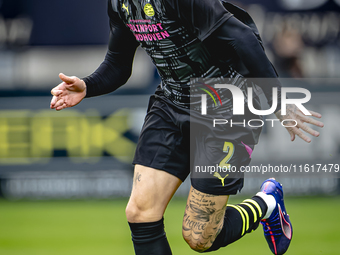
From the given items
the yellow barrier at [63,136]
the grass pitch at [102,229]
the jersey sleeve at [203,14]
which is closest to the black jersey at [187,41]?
the jersey sleeve at [203,14]

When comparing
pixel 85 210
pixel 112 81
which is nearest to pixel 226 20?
pixel 112 81

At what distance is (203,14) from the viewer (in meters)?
2.12

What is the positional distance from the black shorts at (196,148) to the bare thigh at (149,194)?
44 millimetres

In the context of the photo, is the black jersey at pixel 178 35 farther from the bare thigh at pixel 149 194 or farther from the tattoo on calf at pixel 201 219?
the tattoo on calf at pixel 201 219

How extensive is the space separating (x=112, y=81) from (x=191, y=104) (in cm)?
56

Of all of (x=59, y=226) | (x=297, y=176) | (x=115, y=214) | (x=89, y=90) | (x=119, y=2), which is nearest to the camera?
(x=119, y=2)

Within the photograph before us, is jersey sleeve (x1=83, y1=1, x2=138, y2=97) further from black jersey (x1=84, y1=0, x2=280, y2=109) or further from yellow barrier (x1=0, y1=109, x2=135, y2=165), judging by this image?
yellow barrier (x1=0, y1=109, x2=135, y2=165)

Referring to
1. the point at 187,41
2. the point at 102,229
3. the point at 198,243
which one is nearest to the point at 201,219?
the point at 198,243

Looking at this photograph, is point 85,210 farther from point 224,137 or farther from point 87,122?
point 224,137

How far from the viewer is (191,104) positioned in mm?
2506

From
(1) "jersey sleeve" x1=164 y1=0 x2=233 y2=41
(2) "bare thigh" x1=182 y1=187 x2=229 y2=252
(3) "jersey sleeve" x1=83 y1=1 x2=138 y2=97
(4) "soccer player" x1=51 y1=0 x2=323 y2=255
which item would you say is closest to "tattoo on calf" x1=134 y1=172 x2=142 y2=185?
(4) "soccer player" x1=51 y1=0 x2=323 y2=255

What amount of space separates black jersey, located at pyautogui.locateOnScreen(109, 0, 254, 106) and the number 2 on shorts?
0.33 m

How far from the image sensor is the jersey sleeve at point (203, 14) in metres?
2.10

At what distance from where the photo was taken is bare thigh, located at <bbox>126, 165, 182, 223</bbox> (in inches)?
93.6
